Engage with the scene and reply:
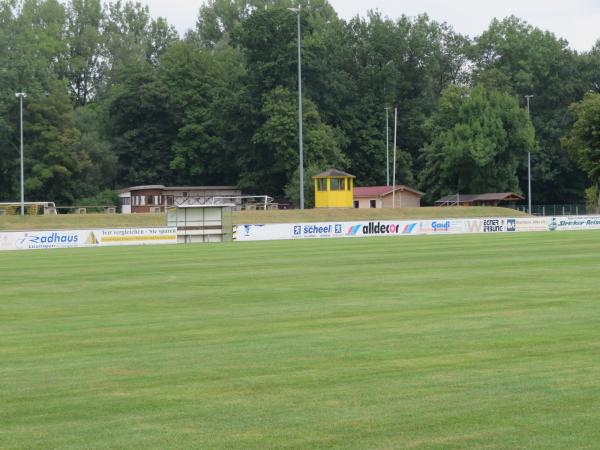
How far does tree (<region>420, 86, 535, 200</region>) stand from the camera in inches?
4395

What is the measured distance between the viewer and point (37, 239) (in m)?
55.7

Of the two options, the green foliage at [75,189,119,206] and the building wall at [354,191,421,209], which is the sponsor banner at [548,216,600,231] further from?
the green foliage at [75,189,119,206]

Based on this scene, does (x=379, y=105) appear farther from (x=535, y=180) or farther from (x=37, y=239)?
(x=37, y=239)

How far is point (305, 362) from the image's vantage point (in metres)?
14.4

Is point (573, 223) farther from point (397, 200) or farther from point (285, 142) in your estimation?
point (285, 142)

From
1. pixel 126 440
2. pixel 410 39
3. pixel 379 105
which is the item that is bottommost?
pixel 126 440

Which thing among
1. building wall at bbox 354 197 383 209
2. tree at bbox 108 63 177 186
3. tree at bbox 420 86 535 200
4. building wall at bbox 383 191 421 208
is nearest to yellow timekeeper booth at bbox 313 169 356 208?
building wall at bbox 354 197 383 209

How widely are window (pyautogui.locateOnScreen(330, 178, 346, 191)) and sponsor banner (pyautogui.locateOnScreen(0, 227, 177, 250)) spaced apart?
34050 mm

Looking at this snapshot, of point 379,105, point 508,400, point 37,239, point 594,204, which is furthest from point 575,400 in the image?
point 379,105

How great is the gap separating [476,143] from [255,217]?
126ft

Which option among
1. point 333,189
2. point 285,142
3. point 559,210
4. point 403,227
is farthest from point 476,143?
point 403,227

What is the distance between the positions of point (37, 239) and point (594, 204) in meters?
63.9

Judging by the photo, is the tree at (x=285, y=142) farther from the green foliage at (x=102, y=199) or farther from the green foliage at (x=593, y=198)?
the green foliage at (x=593, y=198)

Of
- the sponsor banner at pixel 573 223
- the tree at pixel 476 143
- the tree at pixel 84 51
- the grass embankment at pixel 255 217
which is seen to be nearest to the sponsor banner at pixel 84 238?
the grass embankment at pixel 255 217
